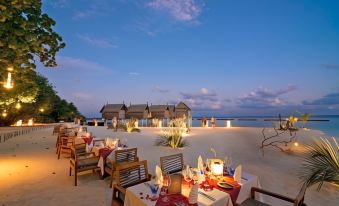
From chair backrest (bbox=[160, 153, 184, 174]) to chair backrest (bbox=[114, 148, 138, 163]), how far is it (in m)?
1.21

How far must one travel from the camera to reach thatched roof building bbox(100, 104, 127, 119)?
98.0 feet

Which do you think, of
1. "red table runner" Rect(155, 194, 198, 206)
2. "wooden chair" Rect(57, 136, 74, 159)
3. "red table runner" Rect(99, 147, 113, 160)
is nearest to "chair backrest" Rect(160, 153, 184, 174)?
"red table runner" Rect(155, 194, 198, 206)

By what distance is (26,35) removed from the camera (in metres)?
2.69

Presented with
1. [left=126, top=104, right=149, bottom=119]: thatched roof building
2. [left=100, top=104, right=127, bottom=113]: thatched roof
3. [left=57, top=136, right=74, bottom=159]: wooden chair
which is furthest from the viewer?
[left=126, top=104, right=149, bottom=119]: thatched roof building

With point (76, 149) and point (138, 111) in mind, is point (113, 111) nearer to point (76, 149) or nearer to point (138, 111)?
point (138, 111)

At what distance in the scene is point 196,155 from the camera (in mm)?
6480

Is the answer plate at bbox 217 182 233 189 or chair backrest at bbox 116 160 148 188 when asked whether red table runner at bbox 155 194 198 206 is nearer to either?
plate at bbox 217 182 233 189

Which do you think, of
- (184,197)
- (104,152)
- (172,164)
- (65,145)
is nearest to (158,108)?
(65,145)

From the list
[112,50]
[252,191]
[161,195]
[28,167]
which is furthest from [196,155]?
[112,50]

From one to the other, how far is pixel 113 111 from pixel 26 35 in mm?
28383

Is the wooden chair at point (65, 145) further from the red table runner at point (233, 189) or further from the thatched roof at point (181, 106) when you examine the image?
the thatched roof at point (181, 106)

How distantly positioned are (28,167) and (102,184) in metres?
3.03

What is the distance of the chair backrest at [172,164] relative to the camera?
126 inches

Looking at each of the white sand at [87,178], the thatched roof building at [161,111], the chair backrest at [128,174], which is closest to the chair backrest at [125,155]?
the white sand at [87,178]
